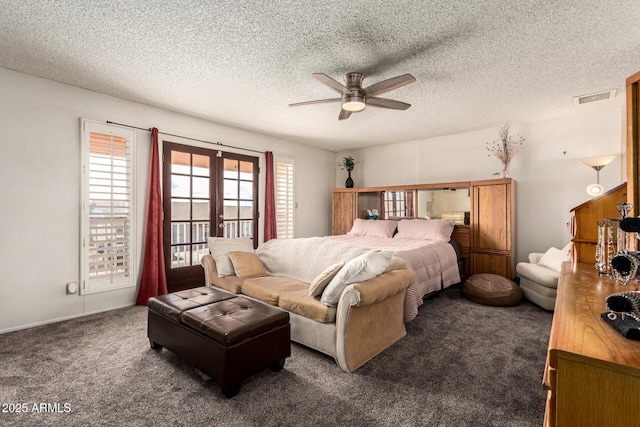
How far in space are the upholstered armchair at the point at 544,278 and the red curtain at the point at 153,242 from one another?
4.62m

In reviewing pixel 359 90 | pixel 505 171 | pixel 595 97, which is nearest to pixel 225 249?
pixel 359 90

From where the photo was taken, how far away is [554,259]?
3688 millimetres

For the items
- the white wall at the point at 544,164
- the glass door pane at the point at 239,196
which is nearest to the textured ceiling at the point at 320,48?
the white wall at the point at 544,164

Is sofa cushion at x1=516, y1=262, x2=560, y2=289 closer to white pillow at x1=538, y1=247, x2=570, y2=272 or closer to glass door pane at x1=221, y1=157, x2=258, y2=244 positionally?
white pillow at x1=538, y1=247, x2=570, y2=272

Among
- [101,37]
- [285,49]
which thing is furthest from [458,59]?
[101,37]

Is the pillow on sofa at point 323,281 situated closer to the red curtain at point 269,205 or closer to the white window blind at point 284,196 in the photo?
the red curtain at point 269,205

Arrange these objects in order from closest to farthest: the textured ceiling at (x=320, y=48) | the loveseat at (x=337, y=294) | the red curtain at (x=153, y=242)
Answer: the textured ceiling at (x=320, y=48) < the loveseat at (x=337, y=294) < the red curtain at (x=153, y=242)

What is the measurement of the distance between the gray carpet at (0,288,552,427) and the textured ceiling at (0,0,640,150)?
2.52m

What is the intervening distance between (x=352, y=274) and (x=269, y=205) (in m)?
3.37

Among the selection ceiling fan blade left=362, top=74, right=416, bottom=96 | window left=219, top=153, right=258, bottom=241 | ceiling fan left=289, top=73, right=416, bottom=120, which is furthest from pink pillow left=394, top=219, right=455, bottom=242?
ceiling fan blade left=362, top=74, right=416, bottom=96

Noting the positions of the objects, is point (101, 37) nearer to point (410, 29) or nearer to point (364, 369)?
point (410, 29)

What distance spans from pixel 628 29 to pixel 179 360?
13.9 ft

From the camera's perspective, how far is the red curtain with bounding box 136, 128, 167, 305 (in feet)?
12.5

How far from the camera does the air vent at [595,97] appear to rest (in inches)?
134
